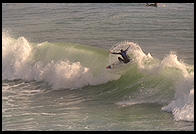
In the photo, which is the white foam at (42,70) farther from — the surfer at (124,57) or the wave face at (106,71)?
the surfer at (124,57)

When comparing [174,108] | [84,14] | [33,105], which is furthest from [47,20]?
[174,108]

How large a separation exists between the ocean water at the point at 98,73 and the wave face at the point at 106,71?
0.12ft

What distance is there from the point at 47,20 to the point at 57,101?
20801 millimetres

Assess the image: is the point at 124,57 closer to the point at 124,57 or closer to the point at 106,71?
the point at 124,57

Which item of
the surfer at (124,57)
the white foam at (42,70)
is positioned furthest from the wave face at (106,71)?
the surfer at (124,57)

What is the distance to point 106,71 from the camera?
2627cm

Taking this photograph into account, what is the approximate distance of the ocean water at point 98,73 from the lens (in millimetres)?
19219

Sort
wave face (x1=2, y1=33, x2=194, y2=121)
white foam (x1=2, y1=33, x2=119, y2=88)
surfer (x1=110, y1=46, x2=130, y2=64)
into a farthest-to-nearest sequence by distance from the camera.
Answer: white foam (x1=2, y1=33, x2=119, y2=88), surfer (x1=110, y1=46, x2=130, y2=64), wave face (x1=2, y1=33, x2=194, y2=121)

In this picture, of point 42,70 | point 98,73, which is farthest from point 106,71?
point 42,70

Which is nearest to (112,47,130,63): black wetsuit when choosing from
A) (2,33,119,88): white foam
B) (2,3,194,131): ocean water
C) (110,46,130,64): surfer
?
(110,46,130,64): surfer

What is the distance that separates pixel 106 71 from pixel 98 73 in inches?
18.3

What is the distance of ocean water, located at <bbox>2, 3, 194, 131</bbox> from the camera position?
19.2m

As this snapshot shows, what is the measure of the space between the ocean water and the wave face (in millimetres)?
36

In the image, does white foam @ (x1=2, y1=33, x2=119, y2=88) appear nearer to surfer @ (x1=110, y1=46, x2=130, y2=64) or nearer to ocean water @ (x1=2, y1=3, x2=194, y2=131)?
ocean water @ (x1=2, y1=3, x2=194, y2=131)
